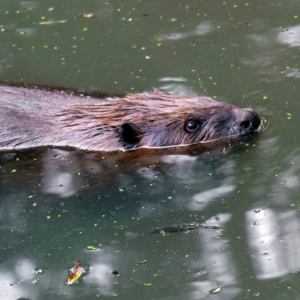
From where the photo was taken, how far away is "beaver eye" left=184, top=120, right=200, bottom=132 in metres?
4.54

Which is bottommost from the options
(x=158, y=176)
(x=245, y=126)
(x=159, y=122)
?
(x=158, y=176)

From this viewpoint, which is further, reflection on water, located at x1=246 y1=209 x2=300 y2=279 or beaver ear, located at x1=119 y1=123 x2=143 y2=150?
beaver ear, located at x1=119 y1=123 x2=143 y2=150

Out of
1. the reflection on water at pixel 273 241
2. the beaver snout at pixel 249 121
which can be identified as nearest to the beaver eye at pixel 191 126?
the beaver snout at pixel 249 121

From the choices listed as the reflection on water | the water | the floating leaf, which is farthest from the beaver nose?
the floating leaf

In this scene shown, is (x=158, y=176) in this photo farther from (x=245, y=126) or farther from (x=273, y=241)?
(x=273, y=241)

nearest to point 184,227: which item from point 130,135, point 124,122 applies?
point 130,135

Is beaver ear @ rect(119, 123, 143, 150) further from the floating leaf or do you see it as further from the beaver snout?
the floating leaf

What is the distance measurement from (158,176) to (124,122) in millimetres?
704

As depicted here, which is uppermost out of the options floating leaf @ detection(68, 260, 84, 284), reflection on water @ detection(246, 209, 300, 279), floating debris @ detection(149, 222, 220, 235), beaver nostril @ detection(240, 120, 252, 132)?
beaver nostril @ detection(240, 120, 252, 132)

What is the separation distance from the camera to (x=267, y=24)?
604 cm

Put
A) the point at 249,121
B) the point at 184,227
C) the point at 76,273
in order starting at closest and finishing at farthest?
the point at 76,273, the point at 184,227, the point at 249,121

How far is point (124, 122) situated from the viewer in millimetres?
4512

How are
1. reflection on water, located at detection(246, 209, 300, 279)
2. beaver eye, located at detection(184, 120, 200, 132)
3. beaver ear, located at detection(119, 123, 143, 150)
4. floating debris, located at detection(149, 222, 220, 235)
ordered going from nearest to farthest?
reflection on water, located at detection(246, 209, 300, 279) < floating debris, located at detection(149, 222, 220, 235) < beaver ear, located at detection(119, 123, 143, 150) < beaver eye, located at detection(184, 120, 200, 132)

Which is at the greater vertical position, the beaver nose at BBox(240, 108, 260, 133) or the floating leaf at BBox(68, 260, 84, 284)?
the beaver nose at BBox(240, 108, 260, 133)
